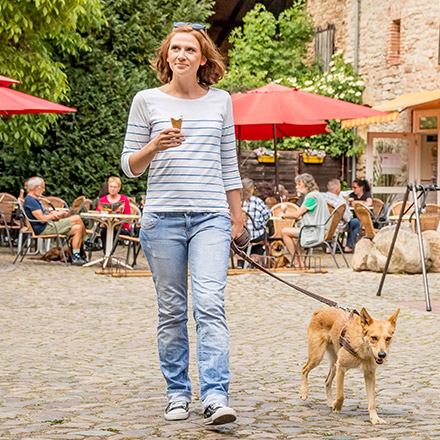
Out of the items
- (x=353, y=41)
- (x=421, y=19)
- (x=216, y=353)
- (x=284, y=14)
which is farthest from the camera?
(x=284, y=14)

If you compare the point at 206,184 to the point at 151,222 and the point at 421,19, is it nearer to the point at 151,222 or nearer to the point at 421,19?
the point at 151,222

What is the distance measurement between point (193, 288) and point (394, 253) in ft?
29.4

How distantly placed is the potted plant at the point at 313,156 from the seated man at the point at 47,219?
10.1m

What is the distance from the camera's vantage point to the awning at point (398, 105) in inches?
769

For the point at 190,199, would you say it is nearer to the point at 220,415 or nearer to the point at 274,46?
the point at 220,415

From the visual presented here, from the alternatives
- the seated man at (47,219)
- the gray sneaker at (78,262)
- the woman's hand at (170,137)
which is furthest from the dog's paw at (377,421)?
the gray sneaker at (78,262)

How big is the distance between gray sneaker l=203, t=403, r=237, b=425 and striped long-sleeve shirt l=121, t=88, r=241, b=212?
2.82 feet

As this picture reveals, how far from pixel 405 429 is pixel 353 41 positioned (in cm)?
2117

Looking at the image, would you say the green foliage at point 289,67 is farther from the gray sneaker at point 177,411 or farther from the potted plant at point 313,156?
the gray sneaker at point 177,411

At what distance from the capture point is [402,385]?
5.64 metres

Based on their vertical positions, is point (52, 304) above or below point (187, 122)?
below

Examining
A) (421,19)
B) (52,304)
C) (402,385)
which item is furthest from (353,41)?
(402,385)

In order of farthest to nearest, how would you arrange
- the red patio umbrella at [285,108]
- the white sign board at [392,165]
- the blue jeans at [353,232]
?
1. the white sign board at [392,165]
2. the blue jeans at [353,232]
3. the red patio umbrella at [285,108]

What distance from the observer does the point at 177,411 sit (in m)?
4.46
